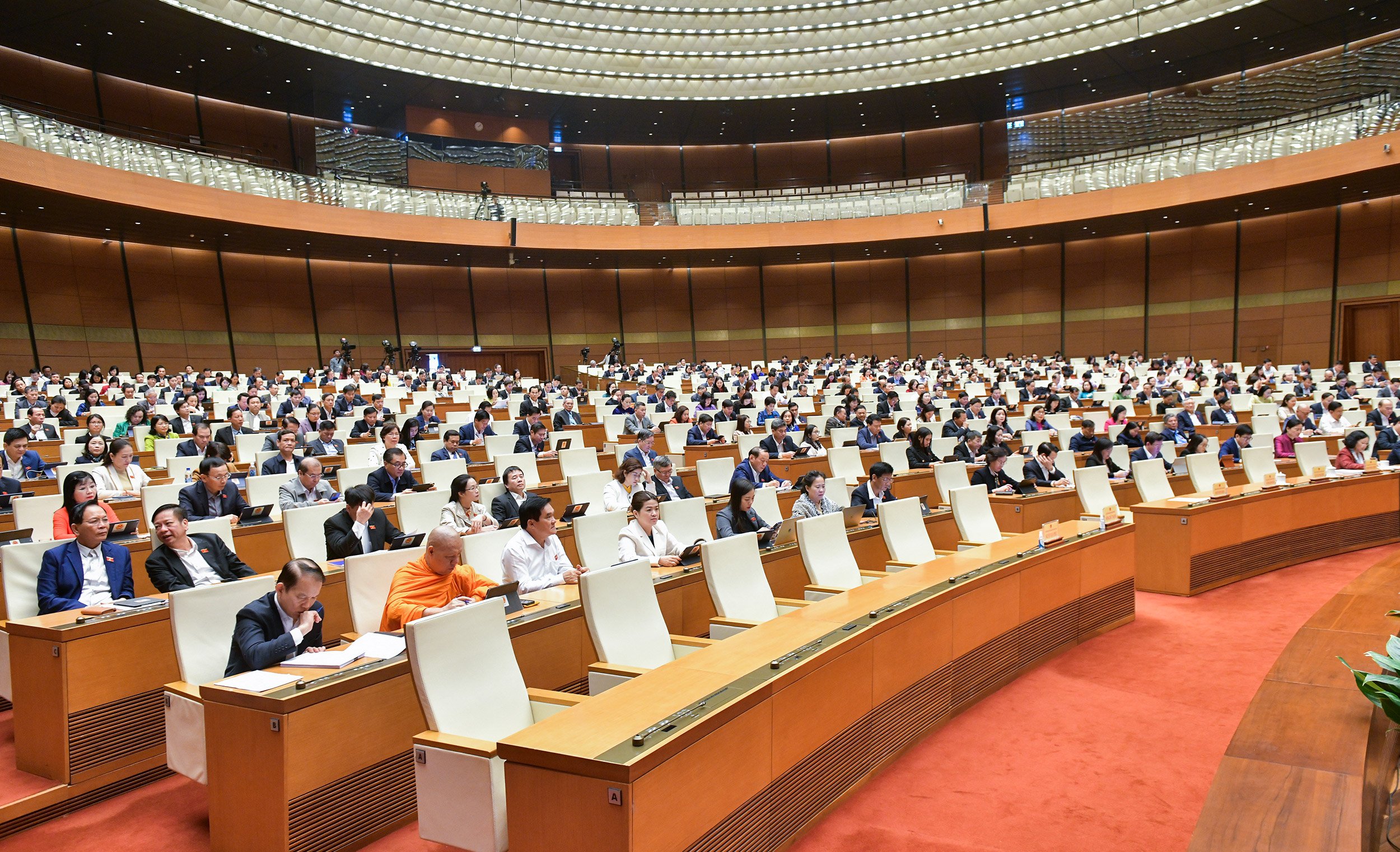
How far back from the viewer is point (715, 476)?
8094 millimetres

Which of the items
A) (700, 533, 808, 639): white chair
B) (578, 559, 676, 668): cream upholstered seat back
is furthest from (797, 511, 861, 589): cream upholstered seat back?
(578, 559, 676, 668): cream upholstered seat back

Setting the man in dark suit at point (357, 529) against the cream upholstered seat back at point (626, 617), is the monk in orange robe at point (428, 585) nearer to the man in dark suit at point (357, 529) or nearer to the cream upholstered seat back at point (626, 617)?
the cream upholstered seat back at point (626, 617)

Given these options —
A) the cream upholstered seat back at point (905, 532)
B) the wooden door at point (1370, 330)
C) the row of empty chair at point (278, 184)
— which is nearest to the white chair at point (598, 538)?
the cream upholstered seat back at point (905, 532)

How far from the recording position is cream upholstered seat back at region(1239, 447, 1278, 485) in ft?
24.7

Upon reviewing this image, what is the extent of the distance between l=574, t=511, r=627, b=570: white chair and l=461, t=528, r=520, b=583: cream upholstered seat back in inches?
16.8

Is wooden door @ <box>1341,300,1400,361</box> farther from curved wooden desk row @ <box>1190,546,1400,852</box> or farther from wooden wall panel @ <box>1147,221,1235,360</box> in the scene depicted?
curved wooden desk row @ <box>1190,546,1400,852</box>

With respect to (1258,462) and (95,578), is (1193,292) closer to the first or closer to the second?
(1258,462)

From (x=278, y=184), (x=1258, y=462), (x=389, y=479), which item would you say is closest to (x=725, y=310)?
(x=278, y=184)

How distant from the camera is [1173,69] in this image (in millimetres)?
20406

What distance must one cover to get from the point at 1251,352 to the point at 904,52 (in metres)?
10.8

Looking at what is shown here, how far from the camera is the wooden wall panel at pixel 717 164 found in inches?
1003

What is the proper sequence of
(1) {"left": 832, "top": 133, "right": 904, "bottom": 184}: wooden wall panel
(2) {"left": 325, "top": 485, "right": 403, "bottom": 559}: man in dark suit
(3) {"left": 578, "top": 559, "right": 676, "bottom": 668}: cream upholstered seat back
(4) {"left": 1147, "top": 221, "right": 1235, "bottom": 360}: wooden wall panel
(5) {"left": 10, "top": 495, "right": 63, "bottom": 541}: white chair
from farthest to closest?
(1) {"left": 832, "top": 133, "right": 904, "bottom": 184}: wooden wall panel → (4) {"left": 1147, "top": 221, "right": 1235, "bottom": 360}: wooden wall panel → (5) {"left": 10, "top": 495, "right": 63, "bottom": 541}: white chair → (2) {"left": 325, "top": 485, "right": 403, "bottom": 559}: man in dark suit → (3) {"left": 578, "top": 559, "right": 676, "bottom": 668}: cream upholstered seat back

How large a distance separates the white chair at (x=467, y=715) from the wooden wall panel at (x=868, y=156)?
23.8m

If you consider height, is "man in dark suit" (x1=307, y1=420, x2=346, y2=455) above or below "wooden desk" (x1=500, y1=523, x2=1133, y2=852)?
above
